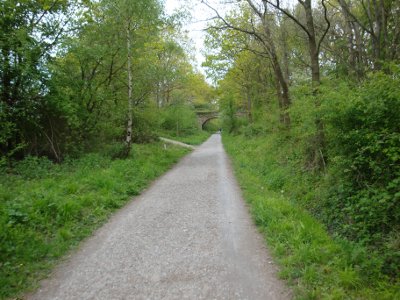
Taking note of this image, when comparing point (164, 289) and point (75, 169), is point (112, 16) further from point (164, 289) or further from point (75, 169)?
point (164, 289)

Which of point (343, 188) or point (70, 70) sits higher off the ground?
point (70, 70)

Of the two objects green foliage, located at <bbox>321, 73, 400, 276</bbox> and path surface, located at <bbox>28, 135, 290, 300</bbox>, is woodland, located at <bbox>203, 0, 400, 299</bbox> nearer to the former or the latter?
green foliage, located at <bbox>321, 73, 400, 276</bbox>

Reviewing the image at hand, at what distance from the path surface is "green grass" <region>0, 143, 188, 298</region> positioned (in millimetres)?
345

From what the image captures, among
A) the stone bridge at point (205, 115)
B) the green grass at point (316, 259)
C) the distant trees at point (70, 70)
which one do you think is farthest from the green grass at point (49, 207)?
the stone bridge at point (205, 115)

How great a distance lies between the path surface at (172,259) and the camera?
338cm

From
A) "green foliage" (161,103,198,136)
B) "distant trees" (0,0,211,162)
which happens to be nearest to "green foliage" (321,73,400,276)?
"distant trees" (0,0,211,162)

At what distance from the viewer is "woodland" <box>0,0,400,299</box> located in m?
3.95

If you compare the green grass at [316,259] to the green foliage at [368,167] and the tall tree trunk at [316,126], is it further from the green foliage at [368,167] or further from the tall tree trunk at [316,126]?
the tall tree trunk at [316,126]

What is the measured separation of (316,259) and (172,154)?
12304mm

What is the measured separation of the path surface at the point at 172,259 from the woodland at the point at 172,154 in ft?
1.12

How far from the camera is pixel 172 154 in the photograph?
51.1 ft

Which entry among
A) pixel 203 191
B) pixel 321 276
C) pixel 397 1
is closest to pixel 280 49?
pixel 397 1

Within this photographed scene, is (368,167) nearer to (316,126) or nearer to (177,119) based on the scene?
(316,126)

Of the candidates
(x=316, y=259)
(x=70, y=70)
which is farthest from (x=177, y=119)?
(x=316, y=259)
